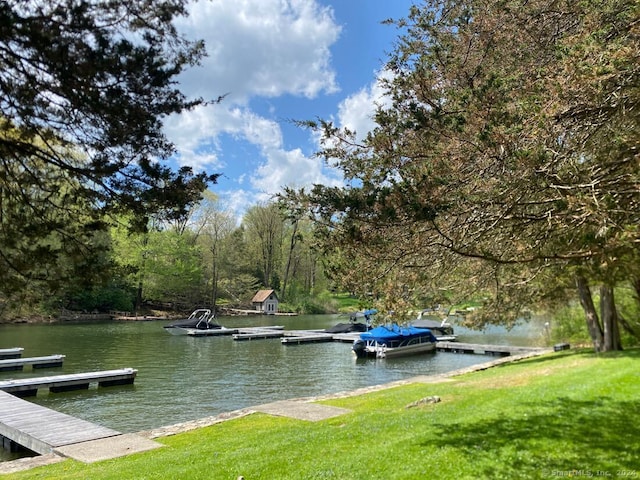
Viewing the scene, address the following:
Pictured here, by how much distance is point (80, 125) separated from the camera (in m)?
5.01

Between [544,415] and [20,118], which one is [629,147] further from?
[20,118]

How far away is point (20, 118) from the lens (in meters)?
4.84

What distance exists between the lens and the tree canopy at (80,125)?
171 inches

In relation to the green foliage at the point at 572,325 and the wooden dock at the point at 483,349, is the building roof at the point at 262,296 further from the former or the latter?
the green foliage at the point at 572,325

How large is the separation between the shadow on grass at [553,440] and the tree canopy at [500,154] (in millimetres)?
2211

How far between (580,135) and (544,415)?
4583mm

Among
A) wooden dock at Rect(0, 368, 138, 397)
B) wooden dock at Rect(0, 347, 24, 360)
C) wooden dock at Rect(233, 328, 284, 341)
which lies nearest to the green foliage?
wooden dock at Rect(233, 328, 284, 341)

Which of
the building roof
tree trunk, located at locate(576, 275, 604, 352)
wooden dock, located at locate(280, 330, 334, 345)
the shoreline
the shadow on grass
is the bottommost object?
the shoreline

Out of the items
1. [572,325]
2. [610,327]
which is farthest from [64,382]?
[572,325]

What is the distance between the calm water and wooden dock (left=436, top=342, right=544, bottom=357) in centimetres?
88

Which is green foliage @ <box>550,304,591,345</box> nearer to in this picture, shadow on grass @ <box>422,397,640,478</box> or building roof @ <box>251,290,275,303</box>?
shadow on grass @ <box>422,397,640,478</box>

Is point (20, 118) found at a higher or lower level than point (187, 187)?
higher

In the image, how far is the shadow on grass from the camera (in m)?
5.40

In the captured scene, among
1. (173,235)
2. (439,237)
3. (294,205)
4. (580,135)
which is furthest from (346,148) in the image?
(173,235)
